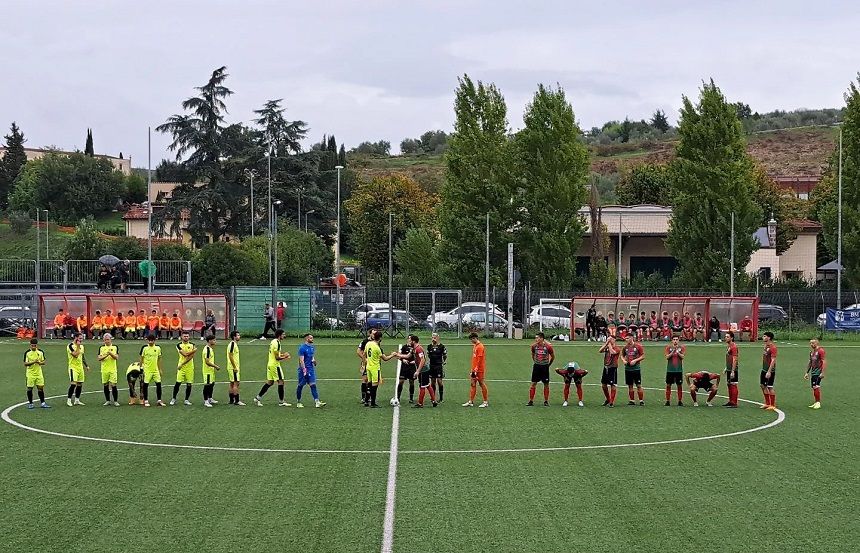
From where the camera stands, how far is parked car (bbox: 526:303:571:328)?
57.5 meters

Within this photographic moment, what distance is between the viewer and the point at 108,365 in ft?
86.9

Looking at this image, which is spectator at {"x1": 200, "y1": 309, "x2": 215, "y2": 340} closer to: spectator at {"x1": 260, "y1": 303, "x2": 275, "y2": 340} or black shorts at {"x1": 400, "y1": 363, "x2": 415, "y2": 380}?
spectator at {"x1": 260, "y1": 303, "x2": 275, "y2": 340}

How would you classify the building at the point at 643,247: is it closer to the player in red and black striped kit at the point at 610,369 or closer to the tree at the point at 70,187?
the player in red and black striped kit at the point at 610,369

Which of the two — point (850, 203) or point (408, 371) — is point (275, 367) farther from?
point (850, 203)

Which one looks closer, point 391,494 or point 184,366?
point 391,494

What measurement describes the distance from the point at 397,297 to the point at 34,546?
47.7 metres

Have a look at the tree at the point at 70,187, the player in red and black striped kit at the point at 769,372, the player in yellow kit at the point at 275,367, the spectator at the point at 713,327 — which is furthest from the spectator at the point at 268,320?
the tree at the point at 70,187

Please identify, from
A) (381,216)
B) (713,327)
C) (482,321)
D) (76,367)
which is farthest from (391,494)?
(381,216)

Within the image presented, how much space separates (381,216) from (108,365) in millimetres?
76824

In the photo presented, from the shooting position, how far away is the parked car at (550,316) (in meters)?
57.5

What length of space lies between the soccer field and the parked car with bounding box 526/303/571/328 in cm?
2847

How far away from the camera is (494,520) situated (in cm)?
1380

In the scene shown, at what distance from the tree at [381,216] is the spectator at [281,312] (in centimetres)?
4394

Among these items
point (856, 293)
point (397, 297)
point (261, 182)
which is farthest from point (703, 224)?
point (261, 182)
